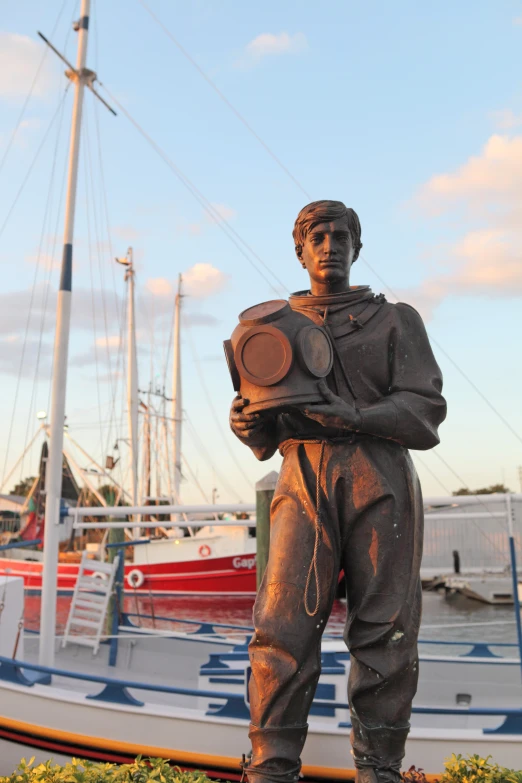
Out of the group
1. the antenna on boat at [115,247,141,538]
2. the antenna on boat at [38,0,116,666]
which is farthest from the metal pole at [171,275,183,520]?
the antenna on boat at [38,0,116,666]

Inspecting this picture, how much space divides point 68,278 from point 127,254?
87.5ft

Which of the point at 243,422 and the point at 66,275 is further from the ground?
the point at 66,275

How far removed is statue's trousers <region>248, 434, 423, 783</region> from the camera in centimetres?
280

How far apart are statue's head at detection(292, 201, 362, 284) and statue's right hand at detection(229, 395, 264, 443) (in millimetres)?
683

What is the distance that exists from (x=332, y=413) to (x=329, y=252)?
2.40 ft

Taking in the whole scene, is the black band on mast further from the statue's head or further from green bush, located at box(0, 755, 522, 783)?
green bush, located at box(0, 755, 522, 783)

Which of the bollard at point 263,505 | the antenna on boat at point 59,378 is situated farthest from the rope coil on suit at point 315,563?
the antenna on boat at point 59,378

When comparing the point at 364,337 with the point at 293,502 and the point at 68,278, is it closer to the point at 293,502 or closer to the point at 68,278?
the point at 293,502

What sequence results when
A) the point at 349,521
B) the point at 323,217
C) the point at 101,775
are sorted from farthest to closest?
the point at 101,775 → the point at 323,217 → the point at 349,521

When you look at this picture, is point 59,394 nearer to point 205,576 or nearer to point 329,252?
point 329,252

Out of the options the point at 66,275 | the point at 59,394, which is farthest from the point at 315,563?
the point at 66,275

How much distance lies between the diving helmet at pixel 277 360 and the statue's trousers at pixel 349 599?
0.34 m

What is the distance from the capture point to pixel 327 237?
10.5ft

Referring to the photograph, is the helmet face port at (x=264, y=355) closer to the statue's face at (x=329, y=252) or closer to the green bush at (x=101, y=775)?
the statue's face at (x=329, y=252)
